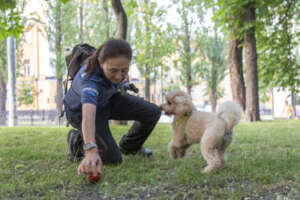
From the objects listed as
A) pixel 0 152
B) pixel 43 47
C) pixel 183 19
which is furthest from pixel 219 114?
pixel 43 47

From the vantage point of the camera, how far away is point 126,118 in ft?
13.0

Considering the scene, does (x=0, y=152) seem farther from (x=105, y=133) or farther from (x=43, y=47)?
(x=43, y=47)

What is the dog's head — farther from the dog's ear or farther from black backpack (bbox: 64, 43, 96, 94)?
black backpack (bbox: 64, 43, 96, 94)

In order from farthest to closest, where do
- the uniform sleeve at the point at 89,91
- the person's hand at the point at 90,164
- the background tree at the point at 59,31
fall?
1. the background tree at the point at 59,31
2. the uniform sleeve at the point at 89,91
3. the person's hand at the point at 90,164

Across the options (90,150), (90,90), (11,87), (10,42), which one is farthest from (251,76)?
(10,42)

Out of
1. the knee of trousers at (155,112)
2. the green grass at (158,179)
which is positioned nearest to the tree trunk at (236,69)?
the green grass at (158,179)

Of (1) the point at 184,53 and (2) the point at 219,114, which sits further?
(1) the point at 184,53

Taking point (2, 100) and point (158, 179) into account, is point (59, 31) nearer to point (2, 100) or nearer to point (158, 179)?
point (2, 100)

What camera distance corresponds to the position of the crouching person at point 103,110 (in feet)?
8.17

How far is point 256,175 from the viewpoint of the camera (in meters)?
2.92

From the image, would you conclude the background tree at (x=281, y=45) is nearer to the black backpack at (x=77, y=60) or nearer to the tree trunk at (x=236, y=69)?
the tree trunk at (x=236, y=69)

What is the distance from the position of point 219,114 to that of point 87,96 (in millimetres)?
1440

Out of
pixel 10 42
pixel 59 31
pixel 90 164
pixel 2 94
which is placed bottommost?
pixel 90 164

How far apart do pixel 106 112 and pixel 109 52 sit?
102cm
